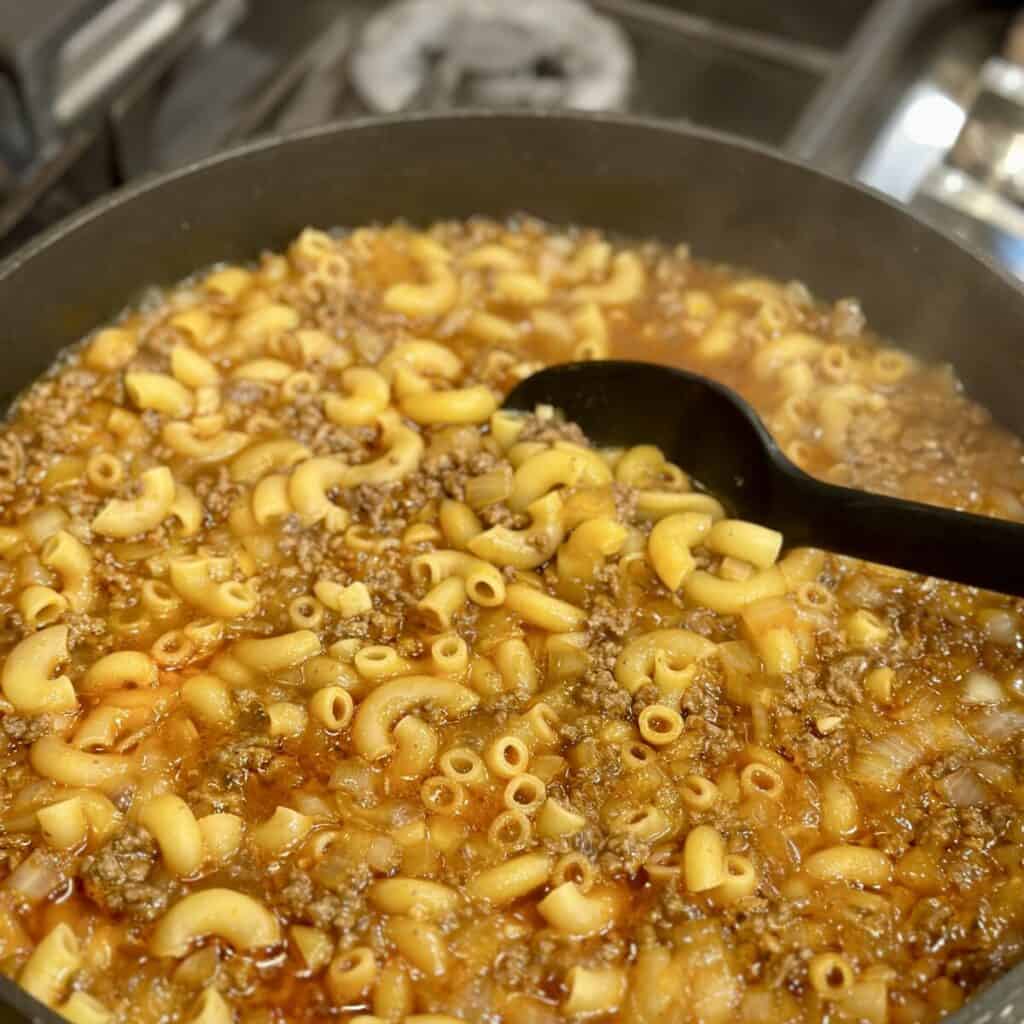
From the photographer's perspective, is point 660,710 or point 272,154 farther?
point 272,154

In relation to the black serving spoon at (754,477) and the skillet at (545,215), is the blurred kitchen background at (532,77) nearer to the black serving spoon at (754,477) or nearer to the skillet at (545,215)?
the skillet at (545,215)

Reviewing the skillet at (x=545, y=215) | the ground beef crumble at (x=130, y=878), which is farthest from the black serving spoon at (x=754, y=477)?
the ground beef crumble at (x=130, y=878)

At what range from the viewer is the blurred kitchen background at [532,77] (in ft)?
12.4

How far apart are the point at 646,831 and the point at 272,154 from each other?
1857 mm

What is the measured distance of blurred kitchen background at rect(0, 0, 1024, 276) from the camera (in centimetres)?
379

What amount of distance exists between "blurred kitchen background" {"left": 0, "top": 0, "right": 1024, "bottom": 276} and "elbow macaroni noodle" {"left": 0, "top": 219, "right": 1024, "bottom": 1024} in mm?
1047

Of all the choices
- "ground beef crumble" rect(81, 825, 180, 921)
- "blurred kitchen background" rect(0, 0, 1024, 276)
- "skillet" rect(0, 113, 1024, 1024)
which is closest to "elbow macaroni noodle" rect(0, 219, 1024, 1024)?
"ground beef crumble" rect(81, 825, 180, 921)

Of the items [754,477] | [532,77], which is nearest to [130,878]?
[754,477]

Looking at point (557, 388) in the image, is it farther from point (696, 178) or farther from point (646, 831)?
point (646, 831)

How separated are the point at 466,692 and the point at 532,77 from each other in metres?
2.79

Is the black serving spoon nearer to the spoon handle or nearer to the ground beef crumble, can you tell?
the spoon handle

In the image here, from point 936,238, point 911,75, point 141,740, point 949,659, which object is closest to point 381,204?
point 936,238

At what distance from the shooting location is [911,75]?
432cm

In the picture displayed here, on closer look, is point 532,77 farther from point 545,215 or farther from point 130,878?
point 130,878
